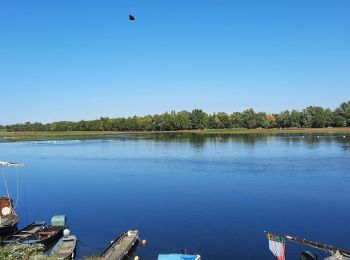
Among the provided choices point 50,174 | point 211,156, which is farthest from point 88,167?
point 211,156

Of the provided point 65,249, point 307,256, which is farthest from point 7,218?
point 307,256

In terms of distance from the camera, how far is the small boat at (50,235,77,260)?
30000 millimetres

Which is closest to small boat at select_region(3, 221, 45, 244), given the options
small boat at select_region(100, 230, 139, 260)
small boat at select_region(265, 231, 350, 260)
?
small boat at select_region(100, 230, 139, 260)

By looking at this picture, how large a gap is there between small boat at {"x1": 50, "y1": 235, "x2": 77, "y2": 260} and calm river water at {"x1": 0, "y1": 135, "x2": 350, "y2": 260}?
3.61ft

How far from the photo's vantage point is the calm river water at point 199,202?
3416 cm

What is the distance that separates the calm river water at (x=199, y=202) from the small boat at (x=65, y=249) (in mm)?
1101

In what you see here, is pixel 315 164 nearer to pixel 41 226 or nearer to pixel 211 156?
pixel 211 156

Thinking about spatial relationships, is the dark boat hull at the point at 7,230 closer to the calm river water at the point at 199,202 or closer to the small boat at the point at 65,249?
the calm river water at the point at 199,202

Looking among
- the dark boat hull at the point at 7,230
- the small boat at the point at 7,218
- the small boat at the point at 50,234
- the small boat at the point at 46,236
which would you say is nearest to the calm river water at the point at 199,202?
the small boat at the point at 50,234

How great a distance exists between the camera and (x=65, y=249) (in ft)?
103

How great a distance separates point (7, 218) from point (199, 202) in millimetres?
21575

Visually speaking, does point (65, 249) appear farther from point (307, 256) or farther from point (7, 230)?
point (307, 256)

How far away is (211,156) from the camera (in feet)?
328

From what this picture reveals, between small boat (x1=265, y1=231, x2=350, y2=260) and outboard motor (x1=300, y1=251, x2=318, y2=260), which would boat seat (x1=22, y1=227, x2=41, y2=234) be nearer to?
small boat (x1=265, y1=231, x2=350, y2=260)
